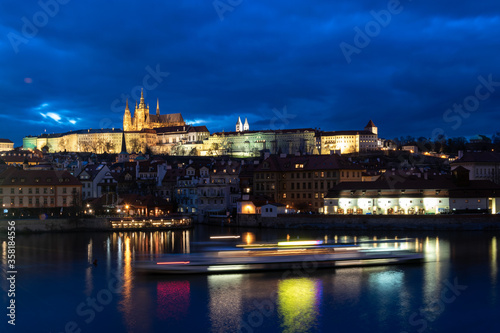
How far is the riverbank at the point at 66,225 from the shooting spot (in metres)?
47.8

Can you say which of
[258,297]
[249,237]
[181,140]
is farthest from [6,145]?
[258,297]

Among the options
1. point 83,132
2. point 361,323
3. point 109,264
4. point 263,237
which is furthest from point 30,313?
point 83,132

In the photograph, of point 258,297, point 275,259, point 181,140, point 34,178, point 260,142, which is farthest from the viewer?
point 181,140

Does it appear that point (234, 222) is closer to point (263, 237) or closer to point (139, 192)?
point (263, 237)

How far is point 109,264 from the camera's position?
1204 inches

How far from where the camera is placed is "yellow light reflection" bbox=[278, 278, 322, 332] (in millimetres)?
19750

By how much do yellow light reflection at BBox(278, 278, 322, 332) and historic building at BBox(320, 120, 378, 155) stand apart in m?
128

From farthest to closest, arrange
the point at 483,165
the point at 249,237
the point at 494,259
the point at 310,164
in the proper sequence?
the point at 483,165
the point at 310,164
the point at 249,237
the point at 494,259

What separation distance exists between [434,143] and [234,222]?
11522cm

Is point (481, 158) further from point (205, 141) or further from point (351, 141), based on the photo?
point (205, 141)

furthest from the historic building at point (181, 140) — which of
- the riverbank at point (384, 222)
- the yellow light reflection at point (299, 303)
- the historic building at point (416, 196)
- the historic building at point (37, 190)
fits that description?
the yellow light reflection at point (299, 303)

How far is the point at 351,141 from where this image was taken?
153750 mm

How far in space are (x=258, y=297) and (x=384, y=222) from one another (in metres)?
26.8

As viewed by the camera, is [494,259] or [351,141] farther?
[351,141]
